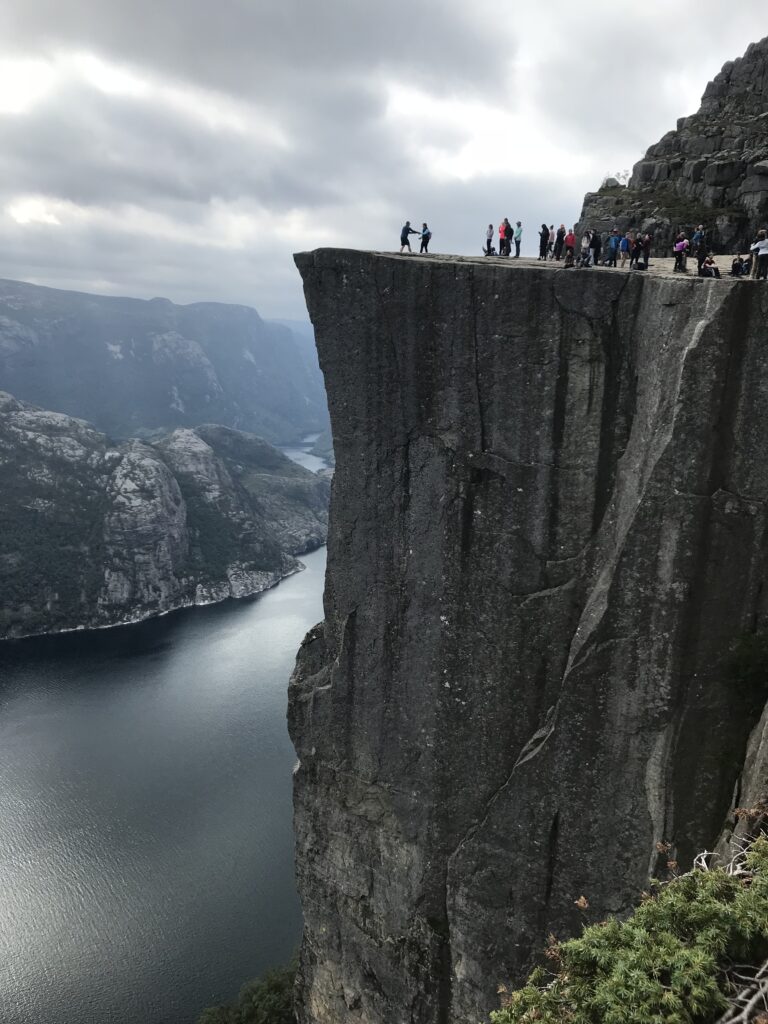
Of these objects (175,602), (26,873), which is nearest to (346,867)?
(26,873)

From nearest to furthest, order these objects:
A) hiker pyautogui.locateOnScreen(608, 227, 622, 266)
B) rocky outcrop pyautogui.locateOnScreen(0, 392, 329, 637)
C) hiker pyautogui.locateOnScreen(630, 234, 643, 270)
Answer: hiker pyautogui.locateOnScreen(630, 234, 643, 270) < hiker pyautogui.locateOnScreen(608, 227, 622, 266) < rocky outcrop pyautogui.locateOnScreen(0, 392, 329, 637)

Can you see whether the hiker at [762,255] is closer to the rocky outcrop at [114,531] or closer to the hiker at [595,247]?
the hiker at [595,247]

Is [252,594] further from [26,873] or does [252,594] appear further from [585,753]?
[585,753]

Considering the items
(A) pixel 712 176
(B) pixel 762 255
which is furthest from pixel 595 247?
(A) pixel 712 176

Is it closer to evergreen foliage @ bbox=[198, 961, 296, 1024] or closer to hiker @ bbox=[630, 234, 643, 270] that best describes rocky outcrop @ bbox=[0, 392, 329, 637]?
evergreen foliage @ bbox=[198, 961, 296, 1024]

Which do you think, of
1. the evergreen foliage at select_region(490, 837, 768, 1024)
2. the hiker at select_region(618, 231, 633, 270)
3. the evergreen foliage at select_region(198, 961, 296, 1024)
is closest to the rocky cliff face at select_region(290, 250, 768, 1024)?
the evergreen foliage at select_region(490, 837, 768, 1024)

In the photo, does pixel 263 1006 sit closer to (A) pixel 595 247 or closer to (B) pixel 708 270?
(A) pixel 595 247
